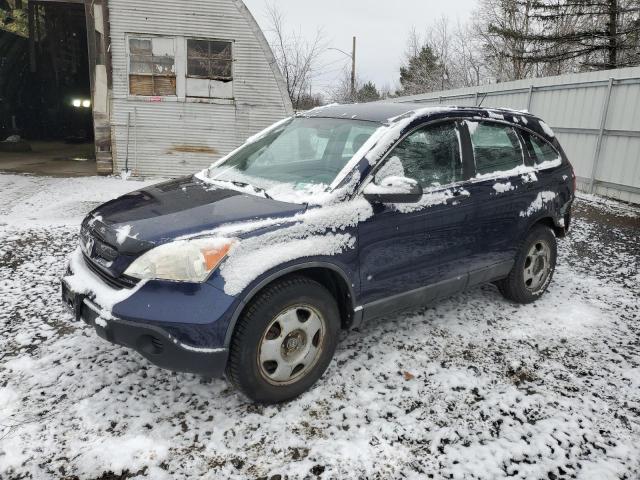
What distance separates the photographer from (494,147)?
A: 12.7ft

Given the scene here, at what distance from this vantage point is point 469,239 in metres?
3.59

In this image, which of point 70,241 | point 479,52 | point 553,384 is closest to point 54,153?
point 70,241

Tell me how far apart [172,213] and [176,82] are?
9.53 metres

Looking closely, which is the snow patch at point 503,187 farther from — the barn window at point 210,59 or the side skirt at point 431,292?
the barn window at point 210,59

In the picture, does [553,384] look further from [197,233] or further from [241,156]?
[241,156]

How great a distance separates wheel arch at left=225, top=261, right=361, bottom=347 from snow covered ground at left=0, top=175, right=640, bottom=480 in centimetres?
47

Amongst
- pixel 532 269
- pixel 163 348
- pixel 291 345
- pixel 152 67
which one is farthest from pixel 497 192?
pixel 152 67

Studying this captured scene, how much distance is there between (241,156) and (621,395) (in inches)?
128

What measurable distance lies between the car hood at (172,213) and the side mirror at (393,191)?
19.0 inches

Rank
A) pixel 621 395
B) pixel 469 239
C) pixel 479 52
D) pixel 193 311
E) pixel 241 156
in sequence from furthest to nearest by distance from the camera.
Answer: pixel 479 52 < pixel 241 156 < pixel 469 239 < pixel 621 395 < pixel 193 311

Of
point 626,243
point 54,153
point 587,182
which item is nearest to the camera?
point 626,243

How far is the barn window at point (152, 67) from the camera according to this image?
35.9 ft

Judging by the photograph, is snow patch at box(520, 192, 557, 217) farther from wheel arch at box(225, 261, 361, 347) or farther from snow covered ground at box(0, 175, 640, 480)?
wheel arch at box(225, 261, 361, 347)

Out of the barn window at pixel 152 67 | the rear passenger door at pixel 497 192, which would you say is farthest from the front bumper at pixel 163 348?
the barn window at pixel 152 67
